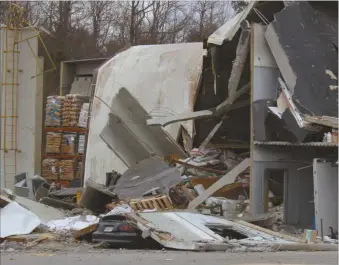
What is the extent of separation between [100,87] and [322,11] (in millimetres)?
9264

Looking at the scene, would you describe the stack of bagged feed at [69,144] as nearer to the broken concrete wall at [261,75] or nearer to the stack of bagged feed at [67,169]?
the stack of bagged feed at [67,169]

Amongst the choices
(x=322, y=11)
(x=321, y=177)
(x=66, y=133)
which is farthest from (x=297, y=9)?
(x=66, y=133)

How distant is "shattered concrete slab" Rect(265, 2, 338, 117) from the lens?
11.2 metres

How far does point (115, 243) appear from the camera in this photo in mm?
8242

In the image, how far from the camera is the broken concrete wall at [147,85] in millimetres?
17656

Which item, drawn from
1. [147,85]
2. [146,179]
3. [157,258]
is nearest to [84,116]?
[147,85]

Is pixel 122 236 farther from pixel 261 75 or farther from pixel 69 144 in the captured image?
pixel 69 144

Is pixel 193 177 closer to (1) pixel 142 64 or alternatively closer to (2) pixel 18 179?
(2) pixel 18 179

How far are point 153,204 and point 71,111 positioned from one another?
871 cm

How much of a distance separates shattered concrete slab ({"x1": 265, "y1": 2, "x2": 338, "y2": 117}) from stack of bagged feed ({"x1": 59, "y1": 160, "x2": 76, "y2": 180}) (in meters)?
9.19

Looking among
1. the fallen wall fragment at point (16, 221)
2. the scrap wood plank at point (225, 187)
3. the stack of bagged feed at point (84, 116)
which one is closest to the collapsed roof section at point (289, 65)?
the scrap wood plank at point (225, 187)

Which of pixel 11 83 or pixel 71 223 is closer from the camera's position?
pixel 71 223

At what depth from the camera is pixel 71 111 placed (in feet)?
62.1

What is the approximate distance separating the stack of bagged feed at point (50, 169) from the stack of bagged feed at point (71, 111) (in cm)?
140
